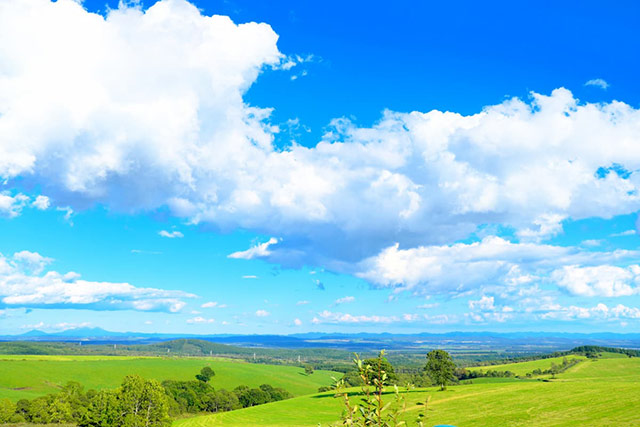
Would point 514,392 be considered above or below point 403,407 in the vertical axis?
below

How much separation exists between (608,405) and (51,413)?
11760 centimetres

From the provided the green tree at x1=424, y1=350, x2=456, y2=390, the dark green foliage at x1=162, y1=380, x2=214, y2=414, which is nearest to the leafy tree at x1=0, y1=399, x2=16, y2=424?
the dark green foliage at x1=162, y1=380, x2=214, y2=414

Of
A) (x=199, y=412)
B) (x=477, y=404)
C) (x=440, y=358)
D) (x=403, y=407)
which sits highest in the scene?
(x=403, y=407)

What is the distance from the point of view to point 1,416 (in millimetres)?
100375

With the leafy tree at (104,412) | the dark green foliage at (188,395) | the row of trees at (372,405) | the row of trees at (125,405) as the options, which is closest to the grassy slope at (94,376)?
the dark green foliage at (188,395)

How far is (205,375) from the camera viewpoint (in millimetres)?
184125

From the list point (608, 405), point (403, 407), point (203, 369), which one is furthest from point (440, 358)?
point (203, 369)

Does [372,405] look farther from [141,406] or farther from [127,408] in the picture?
[127,408]

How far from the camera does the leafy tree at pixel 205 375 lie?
182 metres

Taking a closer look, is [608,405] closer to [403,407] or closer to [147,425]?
[403,407]

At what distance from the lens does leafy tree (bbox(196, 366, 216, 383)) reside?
598 feet

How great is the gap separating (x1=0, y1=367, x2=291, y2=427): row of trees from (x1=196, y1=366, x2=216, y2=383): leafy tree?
30171 mm

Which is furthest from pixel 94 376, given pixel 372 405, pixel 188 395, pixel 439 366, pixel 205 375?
pixel 372 405

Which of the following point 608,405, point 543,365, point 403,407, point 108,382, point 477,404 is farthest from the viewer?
point 543,365
